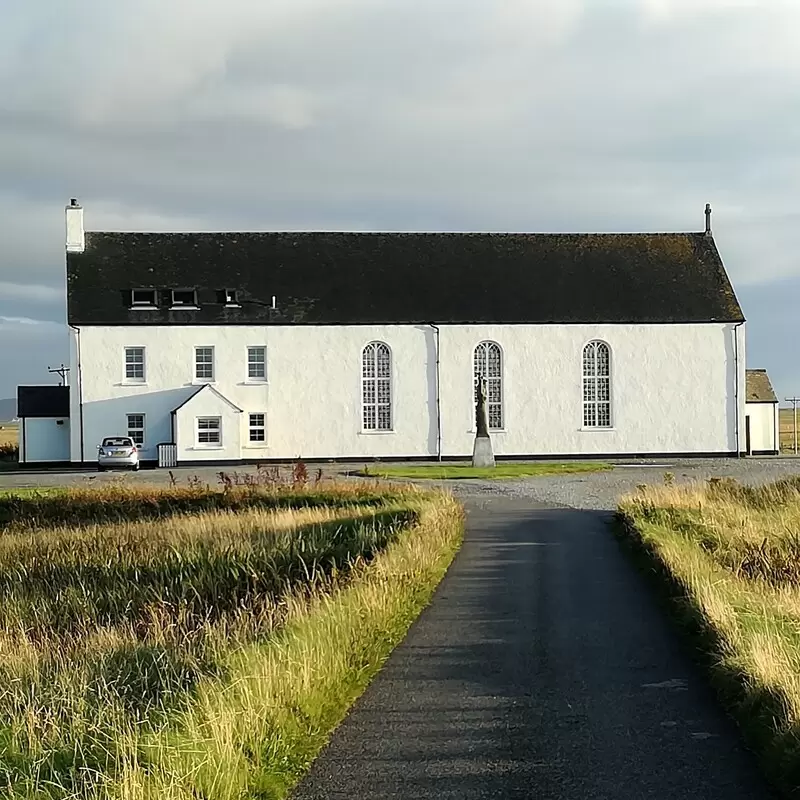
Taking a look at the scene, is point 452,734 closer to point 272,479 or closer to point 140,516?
point 140,516

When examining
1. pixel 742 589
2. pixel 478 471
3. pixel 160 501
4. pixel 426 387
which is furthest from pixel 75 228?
pixel 742 589

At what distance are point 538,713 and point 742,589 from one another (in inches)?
197

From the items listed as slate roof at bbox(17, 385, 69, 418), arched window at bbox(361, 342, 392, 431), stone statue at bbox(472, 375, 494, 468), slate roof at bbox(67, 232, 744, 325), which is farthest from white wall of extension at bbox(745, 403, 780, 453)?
slate roof at bbox(17, 385, 69, 418)

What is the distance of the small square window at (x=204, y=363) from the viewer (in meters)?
48.3

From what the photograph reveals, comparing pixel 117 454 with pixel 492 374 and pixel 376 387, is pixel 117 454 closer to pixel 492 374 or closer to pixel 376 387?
pixel 376 387

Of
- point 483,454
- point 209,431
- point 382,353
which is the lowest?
point 483,454

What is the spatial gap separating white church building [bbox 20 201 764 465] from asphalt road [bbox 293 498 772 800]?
35.6 m

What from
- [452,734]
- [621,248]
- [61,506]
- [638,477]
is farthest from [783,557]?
[621,248]

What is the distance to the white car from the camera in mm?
44188

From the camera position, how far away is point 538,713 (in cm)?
791

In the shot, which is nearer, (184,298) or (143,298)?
(143,298)

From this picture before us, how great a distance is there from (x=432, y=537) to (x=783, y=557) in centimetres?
483

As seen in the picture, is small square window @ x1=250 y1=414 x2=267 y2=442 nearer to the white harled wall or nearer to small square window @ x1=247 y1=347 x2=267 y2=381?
the white harled wall

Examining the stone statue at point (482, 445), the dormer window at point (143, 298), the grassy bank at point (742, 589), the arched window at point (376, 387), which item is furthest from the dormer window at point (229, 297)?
the grassy bank at point (742, 589)
